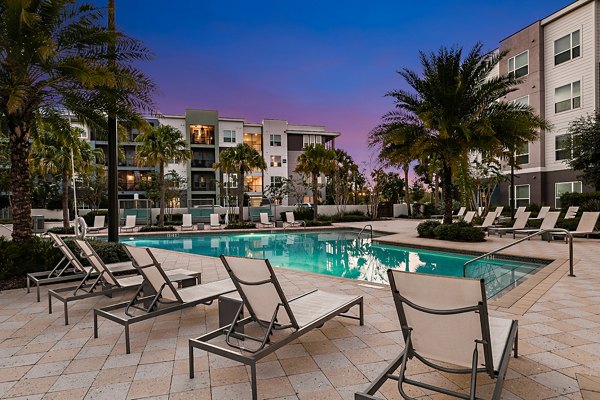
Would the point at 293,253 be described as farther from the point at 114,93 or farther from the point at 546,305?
the point at 546,305

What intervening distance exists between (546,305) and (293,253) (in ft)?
31.4

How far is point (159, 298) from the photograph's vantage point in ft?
13.9

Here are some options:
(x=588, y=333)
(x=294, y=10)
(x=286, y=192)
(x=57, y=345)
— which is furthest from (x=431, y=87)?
(x=294, y=10)

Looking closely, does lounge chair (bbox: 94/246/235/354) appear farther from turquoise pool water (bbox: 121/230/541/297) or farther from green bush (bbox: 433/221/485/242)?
green bush (bbox: 433/221/485/242)

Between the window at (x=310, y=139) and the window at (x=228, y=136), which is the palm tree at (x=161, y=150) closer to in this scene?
the window at (x=228, y=136)

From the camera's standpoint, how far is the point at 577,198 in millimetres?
17297

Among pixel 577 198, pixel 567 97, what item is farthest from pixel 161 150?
pixel 567 97

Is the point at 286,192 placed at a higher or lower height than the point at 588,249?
higher

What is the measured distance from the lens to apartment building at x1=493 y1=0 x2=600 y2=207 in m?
19.3

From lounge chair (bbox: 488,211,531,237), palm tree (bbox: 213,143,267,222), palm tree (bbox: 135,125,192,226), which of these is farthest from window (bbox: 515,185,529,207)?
palm tree (bbox: 135,125,192,226)

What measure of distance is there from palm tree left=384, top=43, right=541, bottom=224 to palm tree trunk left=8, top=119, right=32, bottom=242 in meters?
12.1

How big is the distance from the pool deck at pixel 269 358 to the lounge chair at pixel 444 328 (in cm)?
54

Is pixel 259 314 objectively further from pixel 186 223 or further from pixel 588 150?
pixel 186 223

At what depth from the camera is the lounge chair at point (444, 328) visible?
2.25m
